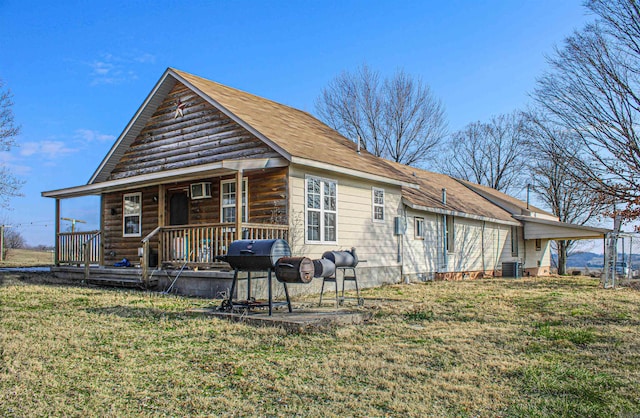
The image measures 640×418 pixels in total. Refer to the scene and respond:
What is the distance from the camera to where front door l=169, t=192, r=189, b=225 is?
14.8m

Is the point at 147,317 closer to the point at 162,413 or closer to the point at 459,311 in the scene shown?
the point at 162,413

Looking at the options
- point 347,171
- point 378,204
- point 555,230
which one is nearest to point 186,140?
point 347,171

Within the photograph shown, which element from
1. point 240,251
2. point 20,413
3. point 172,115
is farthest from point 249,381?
point 172,115

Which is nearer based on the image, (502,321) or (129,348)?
(129,348)

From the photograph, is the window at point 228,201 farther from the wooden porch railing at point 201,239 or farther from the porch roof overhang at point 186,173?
the porch roof overhang at point 186,173

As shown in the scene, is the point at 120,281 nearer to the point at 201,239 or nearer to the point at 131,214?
the point at 201,239

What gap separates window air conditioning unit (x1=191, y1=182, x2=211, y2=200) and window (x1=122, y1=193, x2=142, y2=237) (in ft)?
8.48

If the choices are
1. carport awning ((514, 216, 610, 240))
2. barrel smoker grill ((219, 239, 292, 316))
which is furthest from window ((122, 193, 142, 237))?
carport awning ((514, 216, 610, 240))

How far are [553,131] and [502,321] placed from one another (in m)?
7.85

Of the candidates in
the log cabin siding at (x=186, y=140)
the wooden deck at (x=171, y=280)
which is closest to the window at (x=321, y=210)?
the log cabin siding at (x=186, y=140)

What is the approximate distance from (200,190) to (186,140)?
1625 millimetres

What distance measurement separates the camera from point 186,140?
14.8m

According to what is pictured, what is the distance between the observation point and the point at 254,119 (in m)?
13.5

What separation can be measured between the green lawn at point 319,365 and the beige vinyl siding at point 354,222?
390cm
